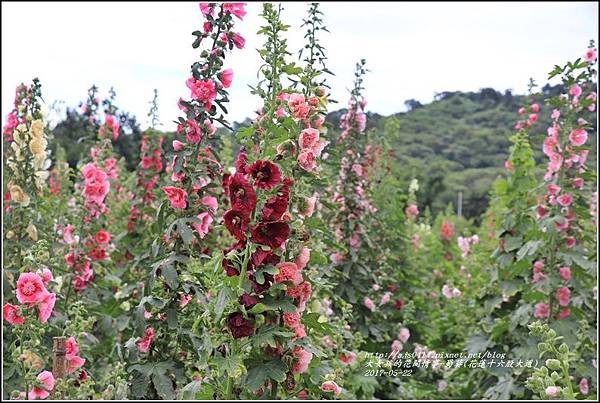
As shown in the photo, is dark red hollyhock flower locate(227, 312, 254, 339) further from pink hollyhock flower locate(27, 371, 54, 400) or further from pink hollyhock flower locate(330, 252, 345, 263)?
pink hollyhock flower locate(330, 252, 345, 263)

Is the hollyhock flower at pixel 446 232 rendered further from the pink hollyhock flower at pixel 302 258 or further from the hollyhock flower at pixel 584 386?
the pink hollyhock flower at pixel 302 258

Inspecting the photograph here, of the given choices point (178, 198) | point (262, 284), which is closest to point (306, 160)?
Result: point (262, 284)

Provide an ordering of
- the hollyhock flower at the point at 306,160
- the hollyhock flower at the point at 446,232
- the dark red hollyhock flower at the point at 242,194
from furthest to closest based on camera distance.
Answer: the hollyhock flower at the point at 446,232
the hollyhock flower at the point at 306,160
the dark red hollyhock flower at the point at 242,194

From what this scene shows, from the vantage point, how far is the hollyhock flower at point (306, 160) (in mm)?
2121

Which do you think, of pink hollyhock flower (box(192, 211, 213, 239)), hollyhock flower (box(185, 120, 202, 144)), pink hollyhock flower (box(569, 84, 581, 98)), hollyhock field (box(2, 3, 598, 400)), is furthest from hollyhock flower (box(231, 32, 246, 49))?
pink hollyhock flower (box(569, 84, 581, 98))

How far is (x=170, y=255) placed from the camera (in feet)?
8.36

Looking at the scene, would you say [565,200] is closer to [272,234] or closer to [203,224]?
[203,224]

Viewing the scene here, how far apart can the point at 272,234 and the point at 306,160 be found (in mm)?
270

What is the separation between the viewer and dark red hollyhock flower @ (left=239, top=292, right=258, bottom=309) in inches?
79.0

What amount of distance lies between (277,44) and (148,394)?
1.38 meters

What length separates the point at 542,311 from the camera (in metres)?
4.03

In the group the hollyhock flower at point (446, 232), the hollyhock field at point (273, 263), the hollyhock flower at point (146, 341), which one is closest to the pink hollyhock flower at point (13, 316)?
the hollyhock field at point (273, 263)

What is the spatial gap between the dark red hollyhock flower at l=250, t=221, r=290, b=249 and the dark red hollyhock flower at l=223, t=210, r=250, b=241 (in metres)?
0.03

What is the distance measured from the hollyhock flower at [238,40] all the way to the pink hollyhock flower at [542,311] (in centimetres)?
248
